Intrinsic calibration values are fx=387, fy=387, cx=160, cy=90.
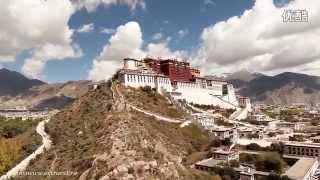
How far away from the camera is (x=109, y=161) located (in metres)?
61.7

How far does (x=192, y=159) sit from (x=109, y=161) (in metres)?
21.4

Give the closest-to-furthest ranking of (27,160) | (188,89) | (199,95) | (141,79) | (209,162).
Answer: (27,160), (209,162), (141,79), (188,89), (199,95)

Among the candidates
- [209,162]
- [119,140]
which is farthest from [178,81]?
[119,140]

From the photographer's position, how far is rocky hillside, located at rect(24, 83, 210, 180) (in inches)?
2421

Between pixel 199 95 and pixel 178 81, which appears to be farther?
pixel 199 95

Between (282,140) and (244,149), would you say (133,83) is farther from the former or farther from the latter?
(282,140)

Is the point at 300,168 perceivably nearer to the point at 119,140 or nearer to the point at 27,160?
the point at 119,140

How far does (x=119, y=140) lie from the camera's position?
67812 millimetres

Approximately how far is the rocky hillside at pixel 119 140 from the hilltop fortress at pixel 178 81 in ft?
13.7

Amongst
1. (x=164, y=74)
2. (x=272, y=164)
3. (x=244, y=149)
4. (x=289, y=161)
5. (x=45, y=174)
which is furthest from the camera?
(x=164, y=74)

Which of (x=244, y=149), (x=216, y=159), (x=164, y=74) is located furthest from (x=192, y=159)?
(x=164, y=74)

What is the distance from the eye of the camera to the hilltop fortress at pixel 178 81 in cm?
9988

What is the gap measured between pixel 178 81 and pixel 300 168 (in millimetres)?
49319

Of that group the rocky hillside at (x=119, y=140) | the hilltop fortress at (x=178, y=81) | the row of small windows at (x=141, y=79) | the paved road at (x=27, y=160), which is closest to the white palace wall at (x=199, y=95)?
the hilltop fortress at (x=178, y=81)
